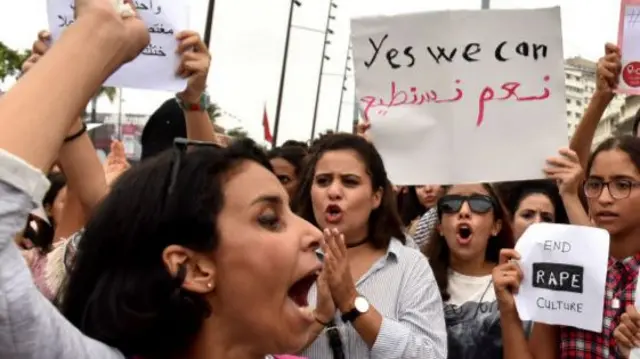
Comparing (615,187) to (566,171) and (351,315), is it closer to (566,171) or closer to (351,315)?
(566,171)

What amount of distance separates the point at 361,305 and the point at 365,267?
373 millimetres

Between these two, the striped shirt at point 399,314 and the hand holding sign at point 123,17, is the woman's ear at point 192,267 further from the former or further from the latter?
the striped shirt at point 399,314

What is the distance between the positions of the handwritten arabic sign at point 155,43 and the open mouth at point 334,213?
71cm

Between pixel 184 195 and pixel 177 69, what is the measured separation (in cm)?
147

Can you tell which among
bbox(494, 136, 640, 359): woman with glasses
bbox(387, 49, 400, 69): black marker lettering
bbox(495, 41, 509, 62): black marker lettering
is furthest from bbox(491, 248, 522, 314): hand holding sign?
bbox(387, 49, 400, 69): black marker lettering

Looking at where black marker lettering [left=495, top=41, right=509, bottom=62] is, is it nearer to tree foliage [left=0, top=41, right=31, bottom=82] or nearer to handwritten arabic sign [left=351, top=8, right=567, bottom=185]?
handwritten arabic sign [left=351, top=8, right=567, bottom=185]

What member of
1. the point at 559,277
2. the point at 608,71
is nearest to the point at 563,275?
the point at 559,277

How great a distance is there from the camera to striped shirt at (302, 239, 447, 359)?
9.59ft

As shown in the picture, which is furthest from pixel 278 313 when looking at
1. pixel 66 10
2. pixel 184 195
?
pixel 66 10

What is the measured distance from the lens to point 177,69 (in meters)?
3.15

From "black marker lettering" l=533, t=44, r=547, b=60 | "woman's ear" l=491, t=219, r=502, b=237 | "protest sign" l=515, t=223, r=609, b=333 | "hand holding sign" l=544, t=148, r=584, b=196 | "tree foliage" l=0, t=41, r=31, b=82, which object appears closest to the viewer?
"protest sign" l=515, t=223, r=609, b=333

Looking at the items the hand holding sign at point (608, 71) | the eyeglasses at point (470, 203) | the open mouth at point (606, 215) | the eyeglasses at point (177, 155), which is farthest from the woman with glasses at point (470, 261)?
the eyeglasses at point (177, 155)

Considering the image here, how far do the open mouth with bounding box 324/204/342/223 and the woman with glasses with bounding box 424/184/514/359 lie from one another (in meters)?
0.64

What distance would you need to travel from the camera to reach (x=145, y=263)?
1716 millimetres
